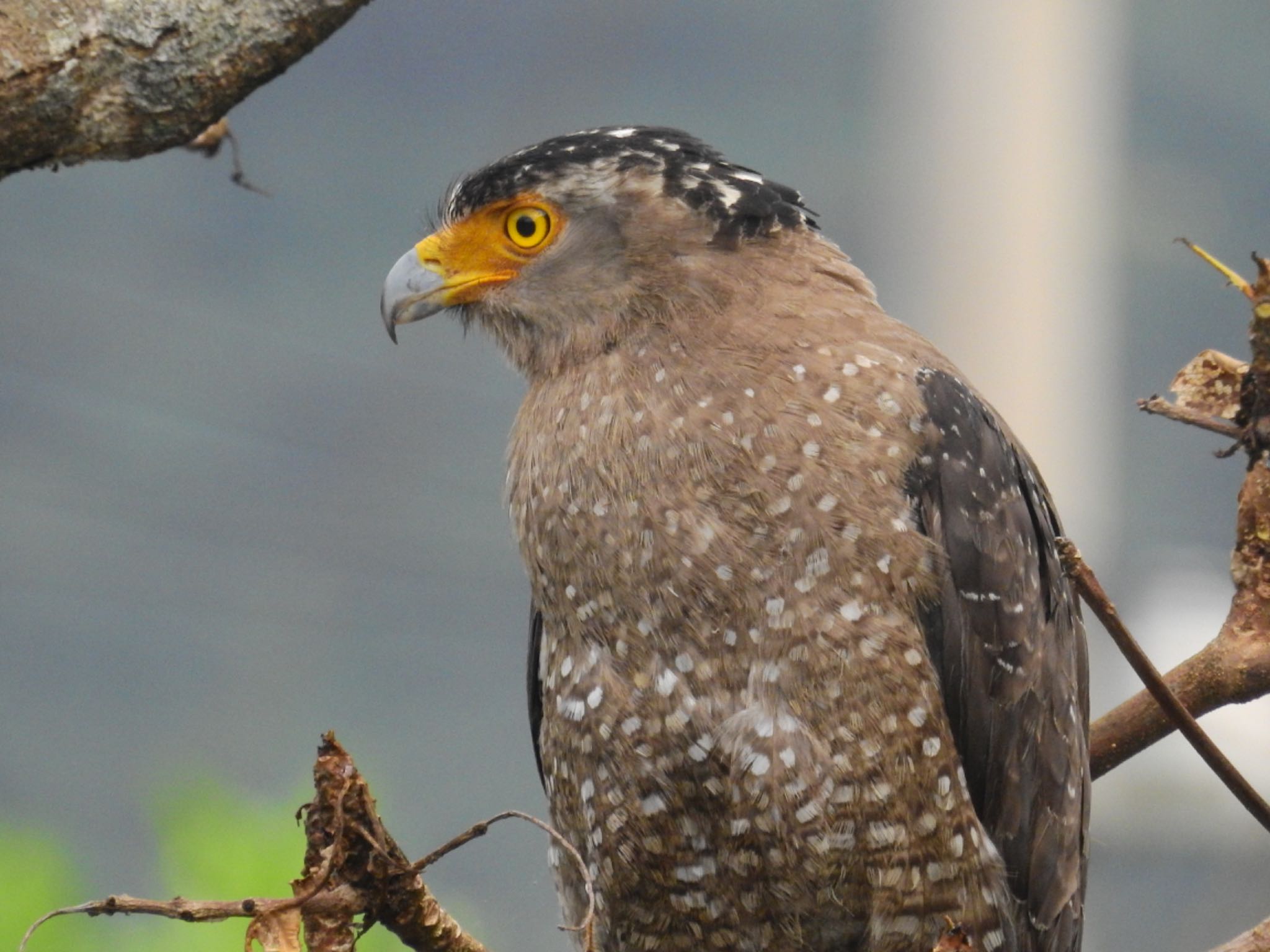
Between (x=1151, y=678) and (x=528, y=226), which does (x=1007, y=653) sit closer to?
(x=1151, y=678)

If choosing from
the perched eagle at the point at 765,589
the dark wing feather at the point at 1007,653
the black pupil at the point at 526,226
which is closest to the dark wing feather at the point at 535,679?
the perched eagle at the point at 765,589

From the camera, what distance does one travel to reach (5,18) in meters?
2.57

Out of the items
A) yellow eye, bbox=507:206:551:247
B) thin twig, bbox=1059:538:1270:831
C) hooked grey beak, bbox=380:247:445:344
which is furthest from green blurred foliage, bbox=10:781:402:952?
thin twig, bbox=1059:538:1270:831

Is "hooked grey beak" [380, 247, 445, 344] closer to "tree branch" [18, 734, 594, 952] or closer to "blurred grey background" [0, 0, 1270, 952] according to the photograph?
"tree branch" [18, 734, 594, 952]

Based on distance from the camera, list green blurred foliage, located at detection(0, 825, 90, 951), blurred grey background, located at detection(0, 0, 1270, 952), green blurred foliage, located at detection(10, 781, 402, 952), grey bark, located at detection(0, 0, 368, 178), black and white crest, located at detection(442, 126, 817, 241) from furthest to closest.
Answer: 1. blurred grey background, located at detection(0, 0, 1270, 952)
2. green blurred foliage, located at detection(0, 825, 90, 951)
3. green blurred foliage, located at detection(10, 781, 402, 952)
4. black and white crest, located at detection(442, 126, 817, 241)
5. grey bark, located at detection(0, 0, 368, 178)

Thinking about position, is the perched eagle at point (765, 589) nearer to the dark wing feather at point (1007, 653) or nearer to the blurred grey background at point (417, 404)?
the dark wing feather at point (1007, 653)

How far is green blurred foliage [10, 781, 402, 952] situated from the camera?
472cm

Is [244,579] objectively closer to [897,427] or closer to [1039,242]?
[1039,242]

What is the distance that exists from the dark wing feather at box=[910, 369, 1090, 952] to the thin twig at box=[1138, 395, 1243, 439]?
50cm

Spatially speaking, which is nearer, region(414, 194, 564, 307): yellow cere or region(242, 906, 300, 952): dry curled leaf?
region(242, 906, 300, 952): dry curled leaf

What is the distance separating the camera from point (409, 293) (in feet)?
11.4

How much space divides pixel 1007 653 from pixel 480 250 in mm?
1346

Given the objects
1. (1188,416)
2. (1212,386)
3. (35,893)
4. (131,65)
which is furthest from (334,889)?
(35,893)

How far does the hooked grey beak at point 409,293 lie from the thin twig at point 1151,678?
153cm
